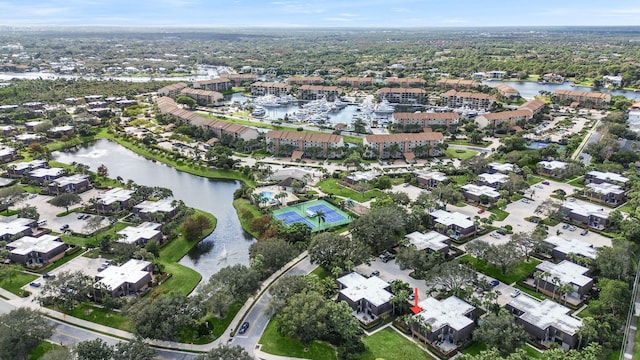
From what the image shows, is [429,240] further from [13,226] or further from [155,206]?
[13,226]

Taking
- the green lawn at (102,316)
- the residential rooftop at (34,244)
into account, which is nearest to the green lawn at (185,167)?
the residential rooftop at (34,244)

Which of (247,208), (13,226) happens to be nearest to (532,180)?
(247,208)

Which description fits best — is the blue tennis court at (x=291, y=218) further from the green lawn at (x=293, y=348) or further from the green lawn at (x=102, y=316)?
the green lawn at (x=102, y=316)

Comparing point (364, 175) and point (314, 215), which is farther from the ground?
point (364, 175)

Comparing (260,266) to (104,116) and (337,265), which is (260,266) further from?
(104,116)

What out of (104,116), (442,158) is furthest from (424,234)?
(104,116)

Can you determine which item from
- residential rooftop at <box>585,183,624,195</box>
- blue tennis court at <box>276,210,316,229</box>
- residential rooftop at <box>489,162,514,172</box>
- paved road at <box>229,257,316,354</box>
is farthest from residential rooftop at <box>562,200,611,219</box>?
paved road at <box>229,257,316,354</box>

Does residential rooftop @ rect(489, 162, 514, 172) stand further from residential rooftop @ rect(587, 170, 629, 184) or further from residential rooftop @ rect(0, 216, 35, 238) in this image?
residential rooftop @ rect(0, 216, 35, 238)
